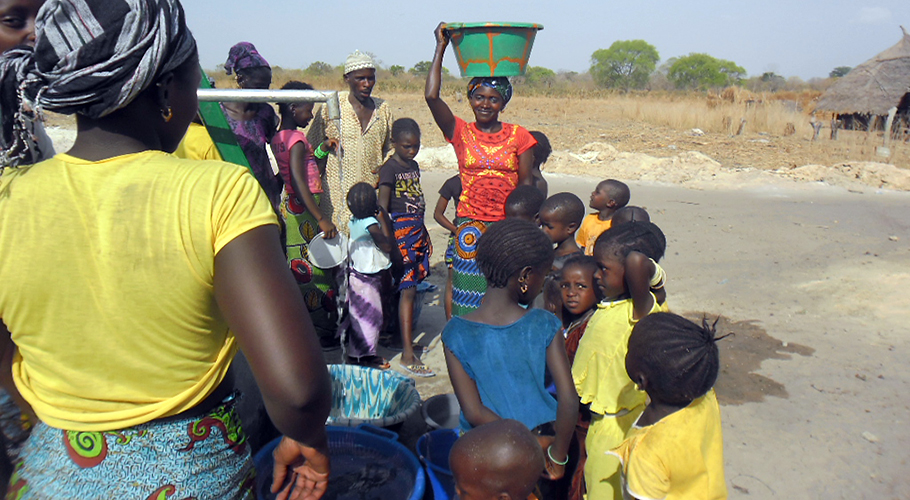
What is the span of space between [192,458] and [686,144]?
50.3 feet

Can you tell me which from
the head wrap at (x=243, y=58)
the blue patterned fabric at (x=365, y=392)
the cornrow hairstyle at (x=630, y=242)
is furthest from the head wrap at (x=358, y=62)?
the cornrow hairstyle at (x=630, y=242)

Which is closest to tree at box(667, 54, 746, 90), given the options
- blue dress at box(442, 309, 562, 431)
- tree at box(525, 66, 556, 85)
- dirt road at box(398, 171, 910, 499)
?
tree at box(525, 66, 556, 85)

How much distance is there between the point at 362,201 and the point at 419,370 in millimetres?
1126

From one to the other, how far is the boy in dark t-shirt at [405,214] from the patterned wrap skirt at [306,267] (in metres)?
0.59

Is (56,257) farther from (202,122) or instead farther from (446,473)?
(446,473)

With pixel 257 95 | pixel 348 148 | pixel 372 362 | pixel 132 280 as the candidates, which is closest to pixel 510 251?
pixel 257 95

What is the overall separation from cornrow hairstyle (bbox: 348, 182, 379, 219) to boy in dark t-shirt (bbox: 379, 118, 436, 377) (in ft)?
0.52

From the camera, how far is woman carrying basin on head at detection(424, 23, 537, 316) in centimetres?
368

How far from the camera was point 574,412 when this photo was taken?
2.14 meters

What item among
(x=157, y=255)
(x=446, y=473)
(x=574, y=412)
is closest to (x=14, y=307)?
(x=157, y=255)

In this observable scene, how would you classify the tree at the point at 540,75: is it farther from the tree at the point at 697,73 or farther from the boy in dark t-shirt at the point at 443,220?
the boy in dark t-shirt at the point at 443,220

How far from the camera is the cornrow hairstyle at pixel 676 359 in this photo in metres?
1.82

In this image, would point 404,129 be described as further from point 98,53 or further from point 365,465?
point 98,53

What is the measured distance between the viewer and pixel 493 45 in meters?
3.52
